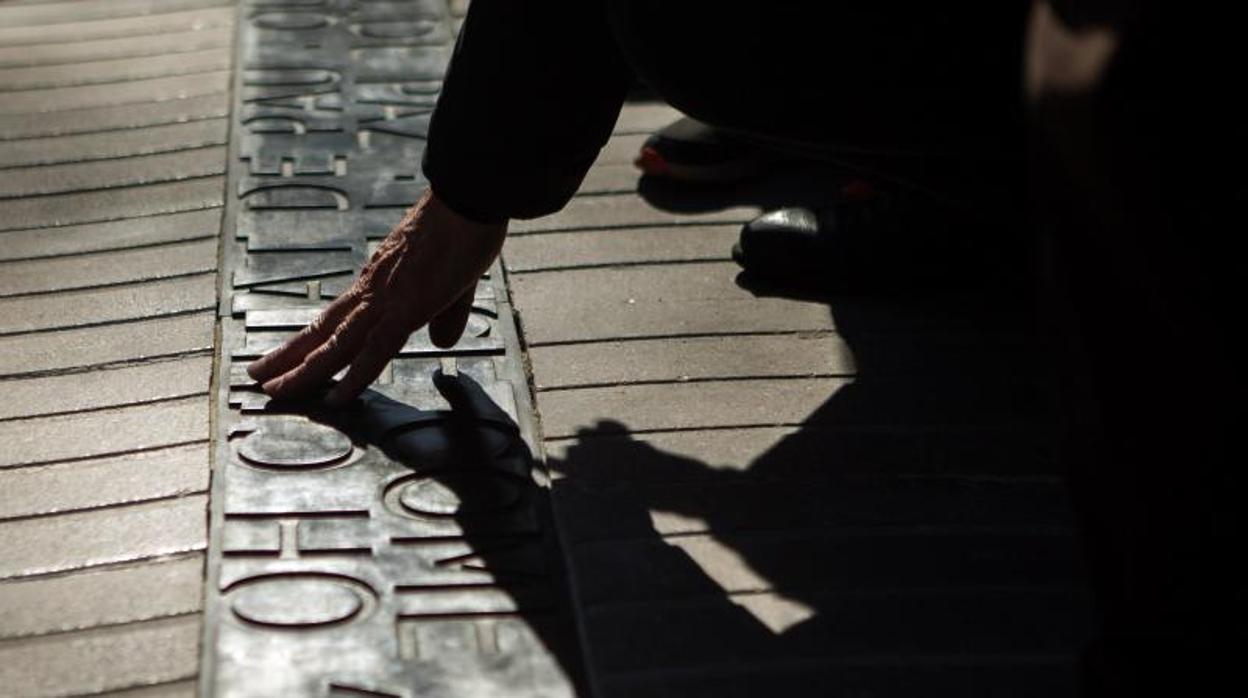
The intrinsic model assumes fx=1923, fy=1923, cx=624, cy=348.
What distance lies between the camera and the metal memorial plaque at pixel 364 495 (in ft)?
5.87

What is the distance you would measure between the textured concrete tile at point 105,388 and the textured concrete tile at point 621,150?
0.98 metres

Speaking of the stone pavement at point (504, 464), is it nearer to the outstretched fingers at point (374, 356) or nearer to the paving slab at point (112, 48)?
the outstretched fingers at point (374, 356)

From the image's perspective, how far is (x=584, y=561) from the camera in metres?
1.98

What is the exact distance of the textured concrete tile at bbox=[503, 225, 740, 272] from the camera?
9.12 feet

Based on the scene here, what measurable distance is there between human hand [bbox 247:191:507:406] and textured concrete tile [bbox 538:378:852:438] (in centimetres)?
18

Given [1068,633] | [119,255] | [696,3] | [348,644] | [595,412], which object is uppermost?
[119,255]

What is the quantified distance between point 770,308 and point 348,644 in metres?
1.00

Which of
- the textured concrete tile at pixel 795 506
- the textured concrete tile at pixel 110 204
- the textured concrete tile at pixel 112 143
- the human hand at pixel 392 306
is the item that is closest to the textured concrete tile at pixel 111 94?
the textured concrete tile at pixel 112 143

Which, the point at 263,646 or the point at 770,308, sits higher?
the point at 770,308

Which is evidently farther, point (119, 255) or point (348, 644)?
point (119, 255)

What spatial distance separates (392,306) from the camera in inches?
87.5

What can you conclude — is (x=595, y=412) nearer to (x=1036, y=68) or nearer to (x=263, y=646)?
(x=263, y=646)

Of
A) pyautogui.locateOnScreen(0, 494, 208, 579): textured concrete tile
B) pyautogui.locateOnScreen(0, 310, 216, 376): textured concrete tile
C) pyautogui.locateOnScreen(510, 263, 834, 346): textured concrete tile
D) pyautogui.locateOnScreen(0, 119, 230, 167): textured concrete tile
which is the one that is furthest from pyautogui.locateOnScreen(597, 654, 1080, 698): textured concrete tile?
pyautogui.locateOnScreen(0, 119, 230, 167): textured concrete tile

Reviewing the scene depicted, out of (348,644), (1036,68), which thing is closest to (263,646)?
(348,644)
